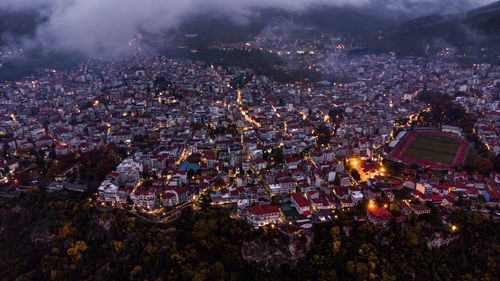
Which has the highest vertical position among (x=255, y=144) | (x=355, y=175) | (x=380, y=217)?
(x=255, y=144)

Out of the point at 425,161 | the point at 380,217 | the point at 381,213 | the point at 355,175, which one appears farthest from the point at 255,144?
the point at 425,161

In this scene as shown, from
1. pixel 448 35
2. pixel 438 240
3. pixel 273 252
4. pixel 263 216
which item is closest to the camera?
pixel 273 252

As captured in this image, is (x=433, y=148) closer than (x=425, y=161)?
No

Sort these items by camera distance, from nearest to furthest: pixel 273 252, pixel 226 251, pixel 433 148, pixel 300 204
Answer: pixel 273 252 < pixel 226 251 < pixel 300 204 < pixel 433 148

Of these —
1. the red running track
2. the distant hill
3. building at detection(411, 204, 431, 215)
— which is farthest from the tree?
the distant hill

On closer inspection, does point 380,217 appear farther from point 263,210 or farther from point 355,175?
point 263,210

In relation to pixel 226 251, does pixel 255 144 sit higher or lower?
higher
